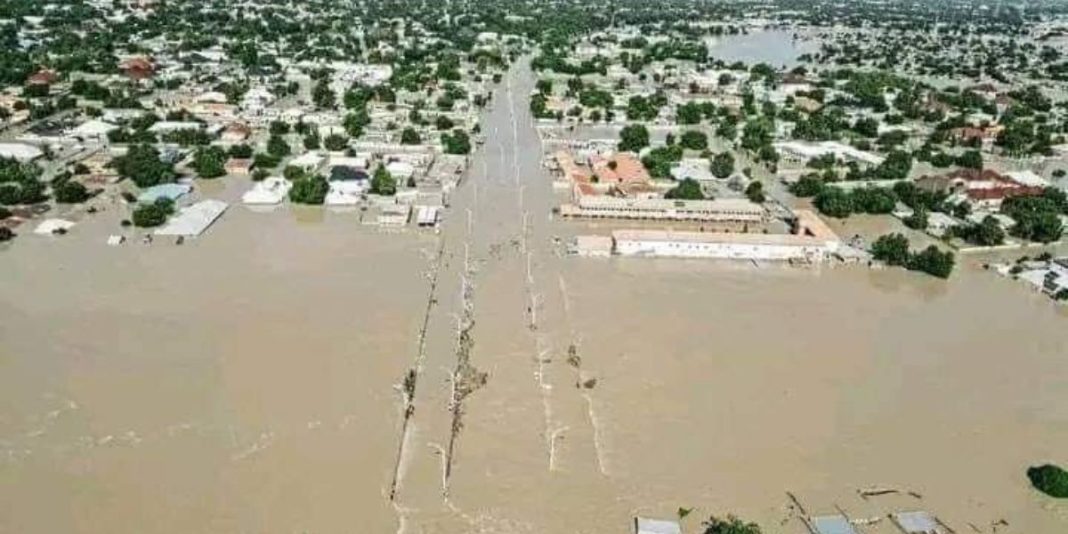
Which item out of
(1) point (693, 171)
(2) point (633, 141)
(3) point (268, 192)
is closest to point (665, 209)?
(1) point (693, 171)

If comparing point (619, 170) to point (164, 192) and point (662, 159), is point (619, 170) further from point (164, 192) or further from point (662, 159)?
point (164, 192)

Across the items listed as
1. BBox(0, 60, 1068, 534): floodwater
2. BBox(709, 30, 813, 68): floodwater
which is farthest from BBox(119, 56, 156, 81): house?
BBox(709, 30, 813, 68): floodwater

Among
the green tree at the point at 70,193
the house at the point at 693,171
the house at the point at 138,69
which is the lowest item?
the house at the point at 693,171

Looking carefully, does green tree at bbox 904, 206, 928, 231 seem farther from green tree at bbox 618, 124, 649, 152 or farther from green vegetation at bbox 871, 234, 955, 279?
green tree at bbox 618, 124, 649, 152

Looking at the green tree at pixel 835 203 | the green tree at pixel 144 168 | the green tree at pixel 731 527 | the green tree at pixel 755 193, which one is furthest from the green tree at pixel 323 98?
the green tree at pixel 731 527

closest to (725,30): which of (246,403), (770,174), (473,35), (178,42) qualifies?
(473,35)

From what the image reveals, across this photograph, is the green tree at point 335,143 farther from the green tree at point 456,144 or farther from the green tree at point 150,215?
the green tree at point 150,215
